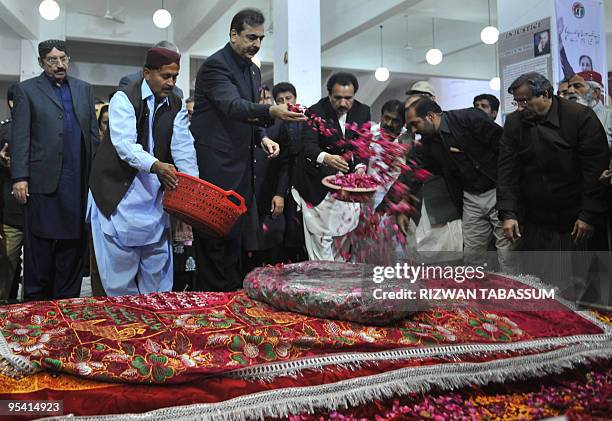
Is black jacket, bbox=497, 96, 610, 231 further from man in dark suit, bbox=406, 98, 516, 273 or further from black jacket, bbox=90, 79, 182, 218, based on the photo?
black jacket, bbox=90, 79, 182, 218

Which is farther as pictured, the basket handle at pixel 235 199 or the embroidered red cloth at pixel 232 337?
the basket handle at pixel 235 199

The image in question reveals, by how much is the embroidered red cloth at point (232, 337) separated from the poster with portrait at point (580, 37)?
2.65m

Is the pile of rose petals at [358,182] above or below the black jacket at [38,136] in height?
below

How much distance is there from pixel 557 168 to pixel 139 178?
1853 millimetres

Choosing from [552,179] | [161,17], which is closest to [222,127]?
[552,179]

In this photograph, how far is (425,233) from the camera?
3070mm

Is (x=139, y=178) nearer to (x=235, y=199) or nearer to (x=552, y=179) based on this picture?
(x=235, y=199)

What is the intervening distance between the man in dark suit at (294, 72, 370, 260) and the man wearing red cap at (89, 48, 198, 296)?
91 cm

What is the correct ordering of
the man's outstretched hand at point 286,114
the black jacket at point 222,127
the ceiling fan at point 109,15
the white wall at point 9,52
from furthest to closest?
the ceiling fan at point 109,15, the white wall at point 9,52, the black jacket at point 222,127, the man's outstretched hand at point 286,114

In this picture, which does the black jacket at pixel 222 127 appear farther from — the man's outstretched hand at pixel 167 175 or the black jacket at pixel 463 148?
the black jacket at pixel 463 148

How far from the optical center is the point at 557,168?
265 cm

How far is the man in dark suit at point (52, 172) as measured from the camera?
2857mm

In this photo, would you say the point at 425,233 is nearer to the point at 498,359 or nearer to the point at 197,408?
the point at 498,359

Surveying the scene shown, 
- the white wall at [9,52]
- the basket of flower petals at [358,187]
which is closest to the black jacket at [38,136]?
the basket of flower petals at [358,187]
